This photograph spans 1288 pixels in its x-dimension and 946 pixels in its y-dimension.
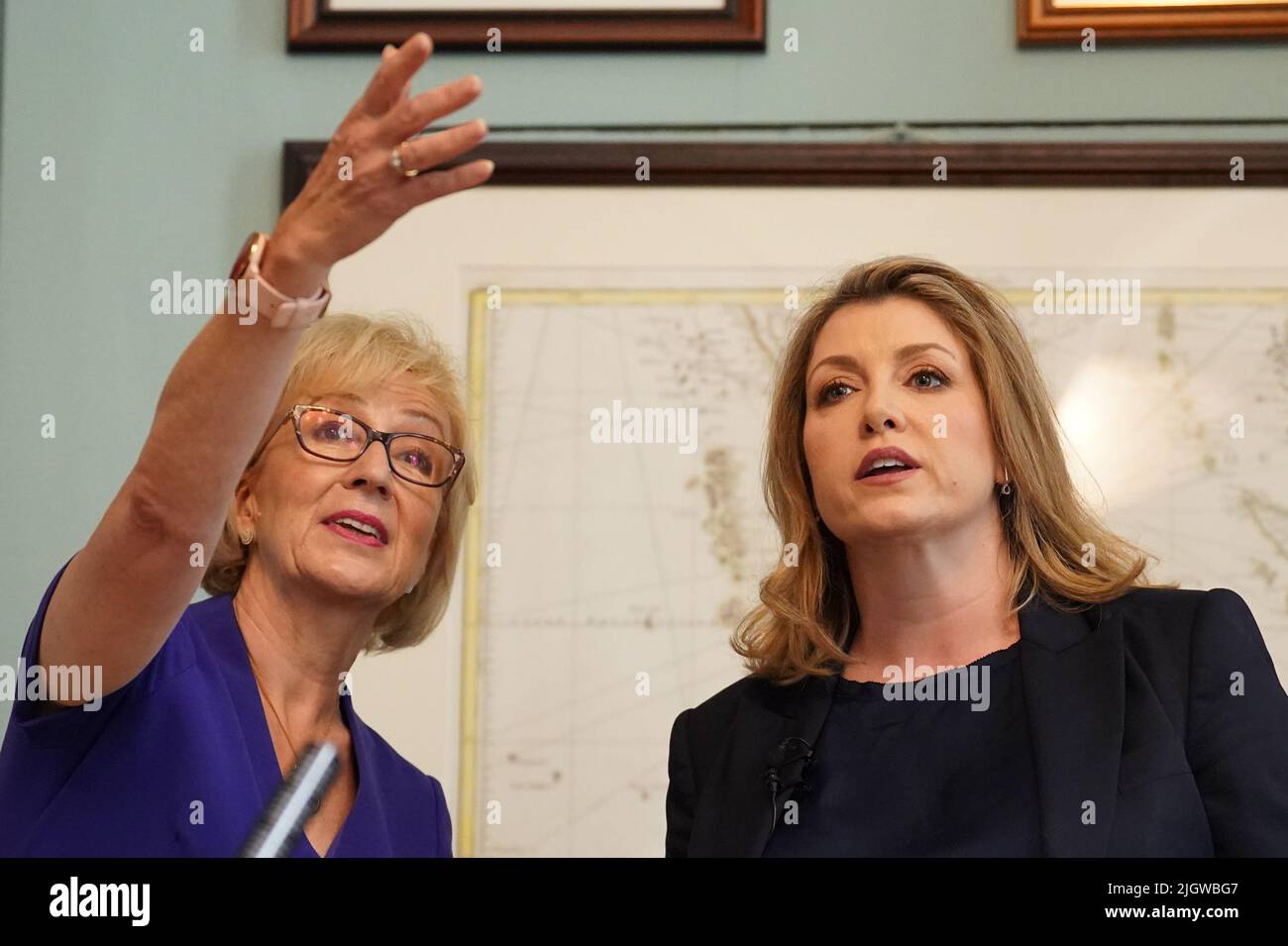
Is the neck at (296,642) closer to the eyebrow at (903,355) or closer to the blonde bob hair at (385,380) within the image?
the blonde bob hair at (385,380)

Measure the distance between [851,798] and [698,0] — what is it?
48.5 inches

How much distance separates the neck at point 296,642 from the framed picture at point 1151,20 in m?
1.33

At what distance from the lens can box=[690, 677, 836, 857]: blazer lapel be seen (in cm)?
151

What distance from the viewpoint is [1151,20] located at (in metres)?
2.08

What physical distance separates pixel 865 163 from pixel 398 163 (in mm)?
1226

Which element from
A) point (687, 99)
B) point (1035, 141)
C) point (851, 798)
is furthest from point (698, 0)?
point (851, 798)

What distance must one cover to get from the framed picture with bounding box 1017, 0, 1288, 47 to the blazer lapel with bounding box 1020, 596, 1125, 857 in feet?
3.20

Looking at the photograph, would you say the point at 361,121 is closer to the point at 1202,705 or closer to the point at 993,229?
the point at 1202,705

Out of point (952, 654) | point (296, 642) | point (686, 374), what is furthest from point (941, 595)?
point (296, 642)

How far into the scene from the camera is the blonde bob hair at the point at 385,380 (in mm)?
1713
